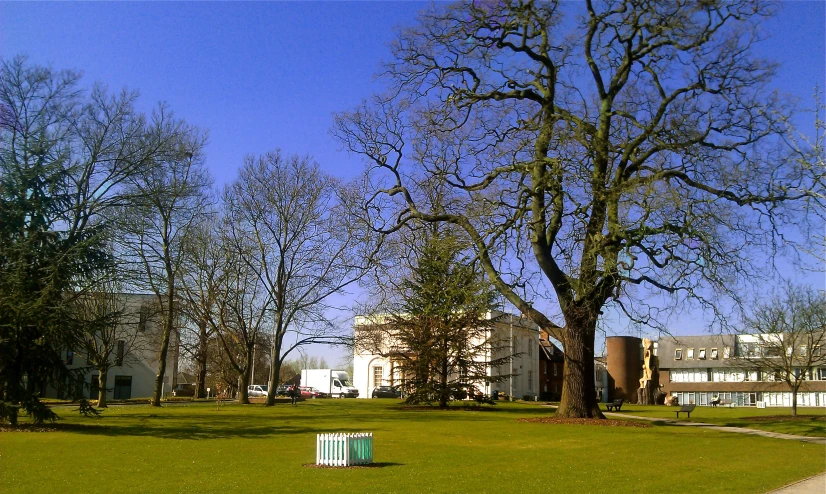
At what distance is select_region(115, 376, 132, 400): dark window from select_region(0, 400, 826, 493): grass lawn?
4482 centimetres

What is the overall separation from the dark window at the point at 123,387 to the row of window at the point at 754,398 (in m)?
55.7

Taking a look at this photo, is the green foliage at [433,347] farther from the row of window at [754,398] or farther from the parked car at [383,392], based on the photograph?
the row of window at [754,398]

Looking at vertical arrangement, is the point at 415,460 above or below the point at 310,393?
above

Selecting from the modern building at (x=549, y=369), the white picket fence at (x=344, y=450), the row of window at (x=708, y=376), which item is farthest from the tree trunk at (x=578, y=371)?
the row of window at (x=708, y=376)

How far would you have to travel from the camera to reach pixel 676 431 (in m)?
25.1

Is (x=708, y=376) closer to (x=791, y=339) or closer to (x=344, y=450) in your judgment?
(x=791, y=339)

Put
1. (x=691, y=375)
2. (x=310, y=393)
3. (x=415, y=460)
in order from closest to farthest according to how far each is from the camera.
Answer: (x=415, y=460)
(x=310, y=393)
(x=691, y=375)

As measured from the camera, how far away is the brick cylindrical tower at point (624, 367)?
82.5 m

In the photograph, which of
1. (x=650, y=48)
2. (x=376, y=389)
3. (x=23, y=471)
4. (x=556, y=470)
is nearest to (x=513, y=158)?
(x=650, y=48)

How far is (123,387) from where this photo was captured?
6831cm

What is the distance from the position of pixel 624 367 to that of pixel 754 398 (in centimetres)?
1467

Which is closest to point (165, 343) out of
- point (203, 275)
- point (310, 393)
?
point (203, 275)

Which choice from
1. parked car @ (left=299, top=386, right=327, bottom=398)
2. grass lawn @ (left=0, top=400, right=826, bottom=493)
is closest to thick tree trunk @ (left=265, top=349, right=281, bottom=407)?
grass lawn @ (left=0, top=400, right=826, bottom=493)

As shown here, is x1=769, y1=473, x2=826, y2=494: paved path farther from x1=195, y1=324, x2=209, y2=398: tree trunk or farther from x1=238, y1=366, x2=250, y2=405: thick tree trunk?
x1=195, y1=324, x2=209, y2=398: tree trunk
